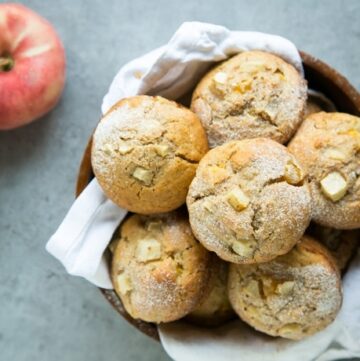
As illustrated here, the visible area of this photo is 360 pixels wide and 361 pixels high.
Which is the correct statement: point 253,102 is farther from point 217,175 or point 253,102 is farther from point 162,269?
point 162,269

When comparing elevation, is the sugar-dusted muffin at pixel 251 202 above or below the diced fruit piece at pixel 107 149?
above

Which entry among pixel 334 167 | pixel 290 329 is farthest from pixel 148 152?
pixel 290 329

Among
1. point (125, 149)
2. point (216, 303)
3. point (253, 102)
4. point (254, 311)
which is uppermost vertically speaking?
point (253, 102)

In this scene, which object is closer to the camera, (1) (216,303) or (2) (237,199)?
(2) (237,199)

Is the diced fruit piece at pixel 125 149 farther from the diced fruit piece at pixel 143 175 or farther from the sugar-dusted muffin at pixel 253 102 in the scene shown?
the sugar-dusted muffin at pixel 253 102

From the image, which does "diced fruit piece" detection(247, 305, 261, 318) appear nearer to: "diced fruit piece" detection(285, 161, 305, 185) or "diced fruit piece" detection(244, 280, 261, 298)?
"diced fruit piece" detection(244, 280, 261, 298)

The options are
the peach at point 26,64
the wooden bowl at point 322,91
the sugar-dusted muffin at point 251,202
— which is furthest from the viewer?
the peach at point 26,64

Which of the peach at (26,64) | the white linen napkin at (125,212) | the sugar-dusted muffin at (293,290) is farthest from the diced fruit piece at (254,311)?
the peach at (26,64)
